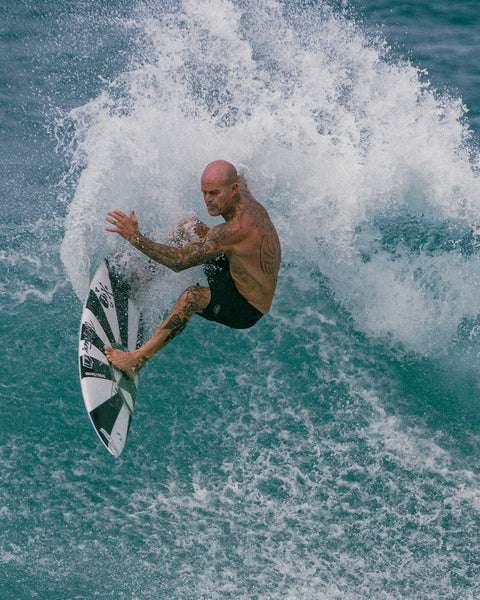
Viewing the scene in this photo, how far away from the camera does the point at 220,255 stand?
19.6 ft

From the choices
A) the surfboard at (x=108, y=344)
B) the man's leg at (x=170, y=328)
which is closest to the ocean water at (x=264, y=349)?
the surfboard at (x=108, y=344)

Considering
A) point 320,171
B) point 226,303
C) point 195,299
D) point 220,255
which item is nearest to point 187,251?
point 220,255

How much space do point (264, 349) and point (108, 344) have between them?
183 cm

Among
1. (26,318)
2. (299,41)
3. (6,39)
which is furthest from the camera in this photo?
(6,39)

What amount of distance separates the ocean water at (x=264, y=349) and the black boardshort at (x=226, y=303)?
0.60m

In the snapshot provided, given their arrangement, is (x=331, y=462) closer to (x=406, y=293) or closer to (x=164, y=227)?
(x=406, y=293)

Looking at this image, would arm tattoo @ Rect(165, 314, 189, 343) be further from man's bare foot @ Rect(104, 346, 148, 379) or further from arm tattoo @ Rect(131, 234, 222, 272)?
arm tattoo @ Rect(131, 234, 222, 272)

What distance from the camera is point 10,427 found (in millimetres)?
6512

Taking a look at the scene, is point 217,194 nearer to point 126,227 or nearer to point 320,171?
point 126,227

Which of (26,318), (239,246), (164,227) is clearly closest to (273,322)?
(164,227)

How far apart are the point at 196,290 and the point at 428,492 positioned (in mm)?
2772

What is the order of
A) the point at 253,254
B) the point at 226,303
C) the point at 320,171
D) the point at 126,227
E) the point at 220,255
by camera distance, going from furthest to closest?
the point at 320,171 < the point at 226,303 < the point at 220,255 < the point at 253,254 < the point at 126,227

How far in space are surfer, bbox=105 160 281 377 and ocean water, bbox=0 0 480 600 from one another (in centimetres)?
68

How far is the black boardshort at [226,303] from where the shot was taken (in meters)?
6.13
